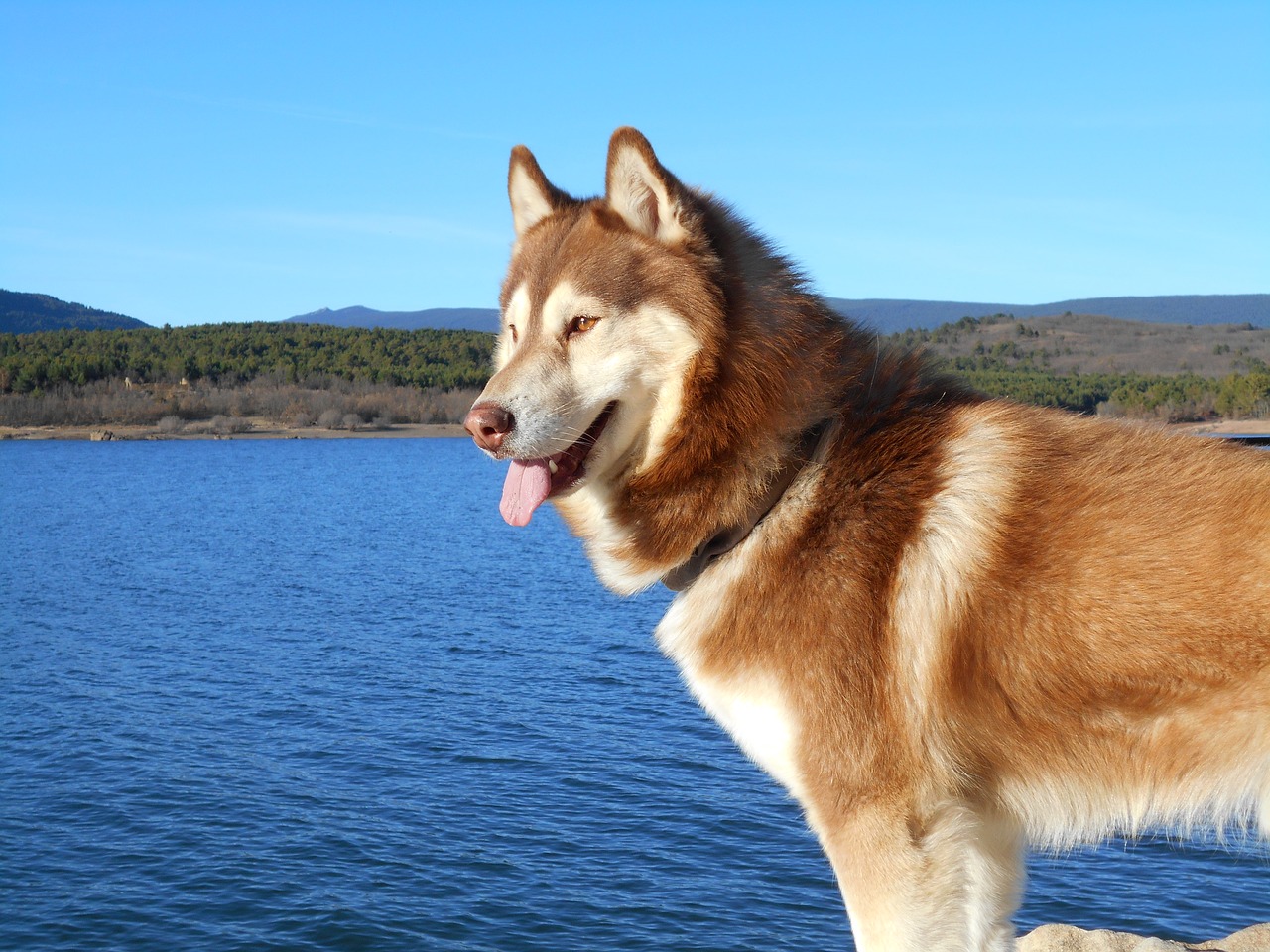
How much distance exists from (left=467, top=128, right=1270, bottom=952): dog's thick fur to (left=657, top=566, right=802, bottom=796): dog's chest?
1 centimetres

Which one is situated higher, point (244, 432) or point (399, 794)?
point (244, 432)

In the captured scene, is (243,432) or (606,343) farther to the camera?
(243,432)

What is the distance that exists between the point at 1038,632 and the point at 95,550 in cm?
3834

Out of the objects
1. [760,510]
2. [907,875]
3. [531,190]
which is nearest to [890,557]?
[760,510]

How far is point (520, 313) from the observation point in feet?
14.1

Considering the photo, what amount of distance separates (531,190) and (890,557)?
2204 millimetres

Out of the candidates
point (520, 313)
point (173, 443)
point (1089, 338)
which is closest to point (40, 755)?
point (520, 313)

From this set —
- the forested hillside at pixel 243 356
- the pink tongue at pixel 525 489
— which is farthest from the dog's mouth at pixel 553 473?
the forested hillside at pixel 243 356

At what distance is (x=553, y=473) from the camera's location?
4.14 metres

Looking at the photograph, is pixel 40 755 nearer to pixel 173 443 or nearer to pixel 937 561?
pixel 937 561

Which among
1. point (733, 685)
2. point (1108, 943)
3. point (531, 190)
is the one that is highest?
point (531, 190)

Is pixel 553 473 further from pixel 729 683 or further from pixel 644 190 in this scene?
pixel 644 190

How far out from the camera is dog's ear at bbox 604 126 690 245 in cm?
407

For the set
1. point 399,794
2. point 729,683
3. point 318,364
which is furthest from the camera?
point 318,364
